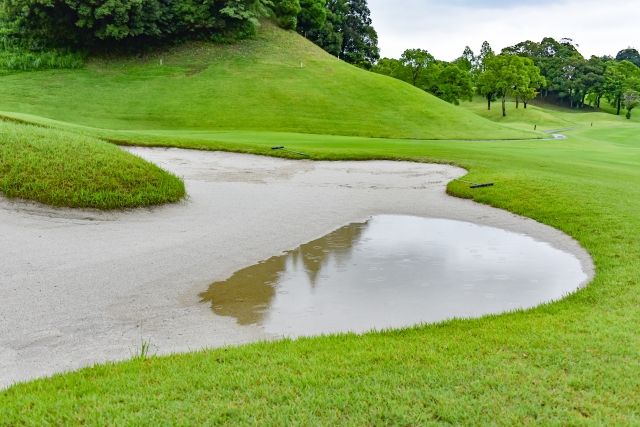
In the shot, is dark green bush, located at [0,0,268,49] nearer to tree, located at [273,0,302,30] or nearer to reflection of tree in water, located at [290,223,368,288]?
tree, located at [273,0,302,30]

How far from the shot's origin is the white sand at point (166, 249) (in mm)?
5562

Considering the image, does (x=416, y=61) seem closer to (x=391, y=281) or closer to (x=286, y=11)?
(x=286, y=11)

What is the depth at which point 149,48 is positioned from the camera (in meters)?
50.8

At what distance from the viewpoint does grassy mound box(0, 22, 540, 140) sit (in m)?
39.0

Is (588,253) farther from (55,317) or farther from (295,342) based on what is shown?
(55,317)

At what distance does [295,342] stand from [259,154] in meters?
15.8

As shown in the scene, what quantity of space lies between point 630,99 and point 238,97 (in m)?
77.8

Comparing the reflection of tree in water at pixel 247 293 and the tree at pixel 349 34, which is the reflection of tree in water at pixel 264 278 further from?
the tree at pixel 349 34

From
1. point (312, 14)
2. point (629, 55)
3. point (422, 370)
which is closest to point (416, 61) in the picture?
point (312, 14)

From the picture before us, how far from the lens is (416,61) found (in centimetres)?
7131

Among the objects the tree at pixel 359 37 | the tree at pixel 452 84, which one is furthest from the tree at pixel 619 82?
the tree at pixel 359 37

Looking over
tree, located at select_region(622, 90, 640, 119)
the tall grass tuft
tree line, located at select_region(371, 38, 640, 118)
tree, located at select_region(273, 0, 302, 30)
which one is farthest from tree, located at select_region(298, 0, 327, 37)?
tree, located at select_region(622, 90, 640, 119)

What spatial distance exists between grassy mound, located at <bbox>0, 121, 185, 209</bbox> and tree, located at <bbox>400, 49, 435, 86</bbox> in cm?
6420

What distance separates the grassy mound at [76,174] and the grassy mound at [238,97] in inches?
977
